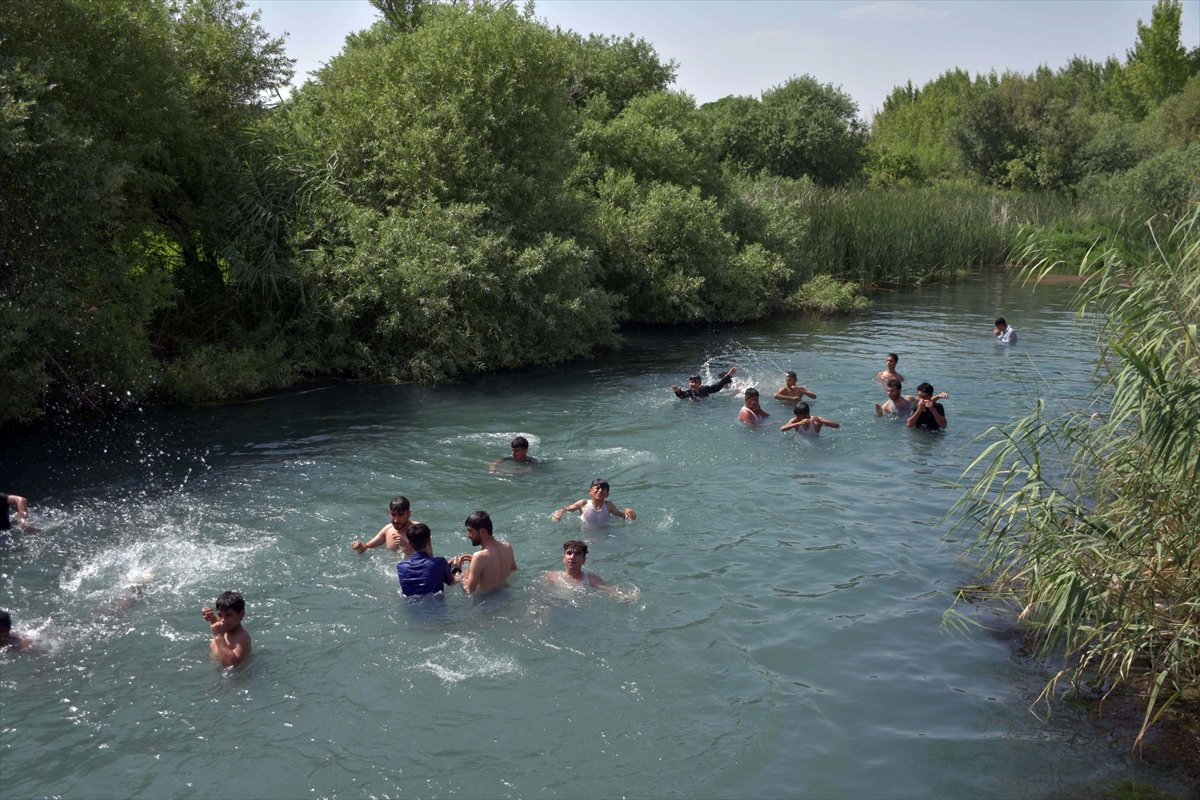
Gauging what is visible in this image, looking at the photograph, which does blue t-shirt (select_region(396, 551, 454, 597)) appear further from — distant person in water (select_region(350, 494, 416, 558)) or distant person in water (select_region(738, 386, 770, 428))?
distant person in water (select_region(738, 386, 770, 428))

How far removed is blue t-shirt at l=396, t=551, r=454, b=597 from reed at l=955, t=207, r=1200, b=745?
16.9ft

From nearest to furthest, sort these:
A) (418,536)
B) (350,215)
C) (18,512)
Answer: (418,536) < (18,512) < (350,215)

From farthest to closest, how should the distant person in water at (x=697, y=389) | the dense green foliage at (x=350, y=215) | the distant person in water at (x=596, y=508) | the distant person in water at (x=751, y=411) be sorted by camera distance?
the distant person in water at (x=697, y=389), the distant person in water at (x=751, y=411), the dense green foliage at (x=350, y=215), the distant person in water at (x=596, y=508)

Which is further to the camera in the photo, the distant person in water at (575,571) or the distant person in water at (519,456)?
the distant person in water at (519,456)

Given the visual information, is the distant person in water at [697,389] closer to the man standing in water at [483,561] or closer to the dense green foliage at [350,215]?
the dense green foliage at [350,215]

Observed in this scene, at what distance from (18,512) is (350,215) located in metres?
10.7

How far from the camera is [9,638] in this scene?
28.6ft

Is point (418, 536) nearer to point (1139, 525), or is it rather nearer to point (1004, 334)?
point (1139, 525)

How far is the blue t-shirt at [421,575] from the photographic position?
32.0ft

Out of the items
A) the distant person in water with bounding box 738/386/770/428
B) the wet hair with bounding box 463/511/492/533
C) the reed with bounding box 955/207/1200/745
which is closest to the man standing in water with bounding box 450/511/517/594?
the wet hair with bounding box 463/511/492/533

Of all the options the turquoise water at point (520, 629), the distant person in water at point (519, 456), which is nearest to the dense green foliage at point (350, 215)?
the turquoise water at point (520, 629)

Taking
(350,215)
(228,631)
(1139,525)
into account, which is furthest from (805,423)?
(350,215)

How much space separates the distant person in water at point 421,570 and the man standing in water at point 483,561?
24 cm

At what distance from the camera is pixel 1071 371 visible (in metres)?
20.9
